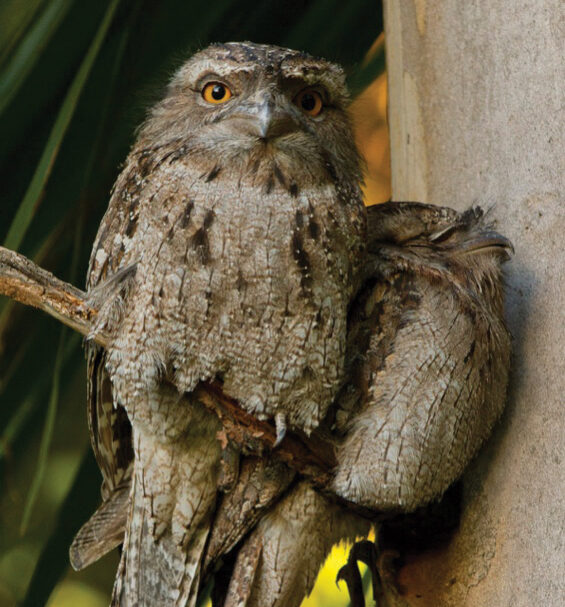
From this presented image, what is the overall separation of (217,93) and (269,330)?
21.7 inches

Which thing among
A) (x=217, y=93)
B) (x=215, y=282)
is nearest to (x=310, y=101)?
→ (x=217, y=93)

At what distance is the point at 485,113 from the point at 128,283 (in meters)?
0.90

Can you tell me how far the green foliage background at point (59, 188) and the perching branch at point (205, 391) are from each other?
480 mm

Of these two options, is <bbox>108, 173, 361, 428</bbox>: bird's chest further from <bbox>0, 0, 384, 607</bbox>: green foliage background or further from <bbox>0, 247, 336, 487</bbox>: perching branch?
<bbox>0, 0, 384, 607</bbox>: green foliage background

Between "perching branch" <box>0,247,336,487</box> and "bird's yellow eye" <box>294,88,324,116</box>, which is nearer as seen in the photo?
"perching branch" <box>0,247,336,487</box>

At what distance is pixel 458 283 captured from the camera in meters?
1.71

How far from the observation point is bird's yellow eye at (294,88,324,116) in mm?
1806

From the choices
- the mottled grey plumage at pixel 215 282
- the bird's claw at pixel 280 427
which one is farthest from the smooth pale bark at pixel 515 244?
the bird's claw at pixel 280 427

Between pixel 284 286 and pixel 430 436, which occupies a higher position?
pixel 284 286

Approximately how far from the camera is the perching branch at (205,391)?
5.01ft

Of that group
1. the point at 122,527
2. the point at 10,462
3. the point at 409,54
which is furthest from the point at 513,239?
the point at 10,462

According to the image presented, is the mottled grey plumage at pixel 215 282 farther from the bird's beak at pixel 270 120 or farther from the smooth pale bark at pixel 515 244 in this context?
the smooth pale bark at pixel 515 244

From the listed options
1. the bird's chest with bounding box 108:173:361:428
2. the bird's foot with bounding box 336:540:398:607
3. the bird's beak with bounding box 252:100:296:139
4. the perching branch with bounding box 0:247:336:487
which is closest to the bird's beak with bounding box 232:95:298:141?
the bird's beak with bounding box 252:100:296:139

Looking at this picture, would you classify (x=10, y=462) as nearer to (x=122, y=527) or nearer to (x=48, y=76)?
(x=122, y=527)
